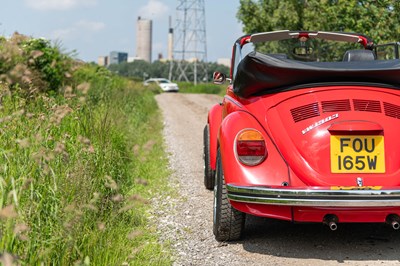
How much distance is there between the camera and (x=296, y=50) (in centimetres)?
609

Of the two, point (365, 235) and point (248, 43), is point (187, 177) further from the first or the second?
point (365, 235)

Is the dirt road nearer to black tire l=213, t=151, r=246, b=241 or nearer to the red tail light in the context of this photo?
black tire l=213, t=151, r=246, b=241

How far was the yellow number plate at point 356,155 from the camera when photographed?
12.1 ft

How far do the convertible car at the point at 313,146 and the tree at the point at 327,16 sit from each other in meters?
8.58

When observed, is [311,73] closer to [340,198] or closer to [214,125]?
[340,198]

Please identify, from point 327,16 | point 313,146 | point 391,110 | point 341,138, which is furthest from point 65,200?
point 327,16

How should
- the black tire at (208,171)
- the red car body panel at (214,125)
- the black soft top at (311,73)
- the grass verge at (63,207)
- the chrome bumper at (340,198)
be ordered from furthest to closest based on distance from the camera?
the black tire at (208,171)
the red car body panel at (214,125)
the black soft top at (311,73)
the chrome bumper at (340,198)
the grass verge at (63,207)

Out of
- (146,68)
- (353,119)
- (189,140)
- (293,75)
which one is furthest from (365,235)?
(146,68)

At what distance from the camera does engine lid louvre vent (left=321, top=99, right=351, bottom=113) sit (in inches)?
150

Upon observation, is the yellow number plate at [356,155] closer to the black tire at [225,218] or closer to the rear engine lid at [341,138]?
the rear engine lid at [341,138]

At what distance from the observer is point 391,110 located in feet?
12.7

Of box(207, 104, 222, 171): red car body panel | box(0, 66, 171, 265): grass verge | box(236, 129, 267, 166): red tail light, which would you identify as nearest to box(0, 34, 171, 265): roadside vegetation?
box(0, 66, 171, 265): grass verge

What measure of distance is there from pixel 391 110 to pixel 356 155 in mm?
475

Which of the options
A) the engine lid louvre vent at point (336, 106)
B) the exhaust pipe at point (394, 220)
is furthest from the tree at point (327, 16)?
the exhaust pipe at point (394, 220)
